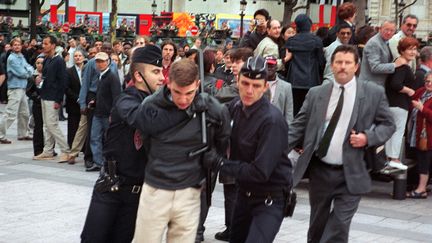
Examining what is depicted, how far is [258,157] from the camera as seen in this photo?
5.23 m

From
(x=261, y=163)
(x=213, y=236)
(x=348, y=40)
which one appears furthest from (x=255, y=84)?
(x=348, y=40)

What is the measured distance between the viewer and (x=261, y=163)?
205 inches

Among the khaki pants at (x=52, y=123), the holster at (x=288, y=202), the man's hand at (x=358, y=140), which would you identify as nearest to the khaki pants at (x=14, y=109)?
the khaki pants at (x=52, y=123)

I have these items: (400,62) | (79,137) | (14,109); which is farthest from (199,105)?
(14,109)

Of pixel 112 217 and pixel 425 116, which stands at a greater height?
pixel 425 116

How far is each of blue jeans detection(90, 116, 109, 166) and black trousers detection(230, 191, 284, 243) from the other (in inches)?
255

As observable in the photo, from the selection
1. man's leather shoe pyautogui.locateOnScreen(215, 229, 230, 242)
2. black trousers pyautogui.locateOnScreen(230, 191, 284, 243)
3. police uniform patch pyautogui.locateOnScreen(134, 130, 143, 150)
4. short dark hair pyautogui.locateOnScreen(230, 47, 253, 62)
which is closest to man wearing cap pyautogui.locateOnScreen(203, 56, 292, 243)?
black trousers pyautogui.locateOnScreen(230, 191, 284, 243)

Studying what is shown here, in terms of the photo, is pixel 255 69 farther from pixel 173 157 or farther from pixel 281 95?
pixel 281 95

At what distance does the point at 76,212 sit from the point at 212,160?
14.7 ft

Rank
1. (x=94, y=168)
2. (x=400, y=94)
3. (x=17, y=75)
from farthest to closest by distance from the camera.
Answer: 1. (x=17, y=75)
2. (x=94, y=168)
3. (x=400, y=94)

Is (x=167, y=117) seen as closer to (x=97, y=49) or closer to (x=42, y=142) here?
(x=42, y=142)

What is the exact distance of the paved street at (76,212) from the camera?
831 centimetres

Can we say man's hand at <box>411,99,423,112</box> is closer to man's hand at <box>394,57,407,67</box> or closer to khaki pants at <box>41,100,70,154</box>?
man's hand at <box>394,57,407,67</box>

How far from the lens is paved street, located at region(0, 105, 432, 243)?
27.3ft
